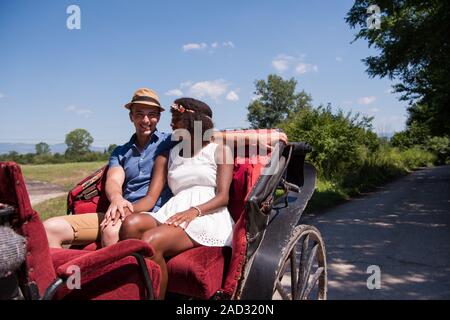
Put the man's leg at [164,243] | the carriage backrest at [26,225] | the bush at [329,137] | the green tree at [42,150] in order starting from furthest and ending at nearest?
the green tree at [42,150], the bush at [329,137], the man's leg at [164,243], the carriage backrest at [26,225]

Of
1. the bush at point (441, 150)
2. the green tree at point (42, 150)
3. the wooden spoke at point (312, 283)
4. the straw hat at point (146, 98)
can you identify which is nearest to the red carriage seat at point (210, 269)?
the wooden spoke at point (312, 283)

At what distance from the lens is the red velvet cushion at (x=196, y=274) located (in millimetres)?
2230

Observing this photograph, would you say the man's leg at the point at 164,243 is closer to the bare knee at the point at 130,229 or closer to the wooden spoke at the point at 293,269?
the bare knee at the point at 130,229

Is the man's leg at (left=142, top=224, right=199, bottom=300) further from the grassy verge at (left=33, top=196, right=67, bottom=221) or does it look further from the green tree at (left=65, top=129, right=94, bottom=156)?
the green tree at (left=65, top=129, right=94, bottom=156)

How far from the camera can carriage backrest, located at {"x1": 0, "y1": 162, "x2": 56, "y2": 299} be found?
1.68 metres

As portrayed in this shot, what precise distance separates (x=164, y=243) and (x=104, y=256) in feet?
1.82

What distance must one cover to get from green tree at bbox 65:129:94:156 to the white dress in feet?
138

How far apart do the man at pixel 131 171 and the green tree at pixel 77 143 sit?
41.6 metres

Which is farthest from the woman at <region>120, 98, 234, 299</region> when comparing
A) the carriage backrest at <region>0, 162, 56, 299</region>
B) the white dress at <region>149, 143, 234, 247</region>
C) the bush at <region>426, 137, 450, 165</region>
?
the bush at <region>426, 137, 450, 165</region>

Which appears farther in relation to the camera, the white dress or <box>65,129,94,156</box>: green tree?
<box>65,129,94,156</box>: green tree

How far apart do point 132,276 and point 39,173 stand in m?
27.3

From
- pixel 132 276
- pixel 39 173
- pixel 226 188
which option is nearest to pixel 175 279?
pixel 132 276

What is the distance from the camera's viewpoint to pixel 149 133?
3.32m

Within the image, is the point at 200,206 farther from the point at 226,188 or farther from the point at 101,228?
the point at 101,228
